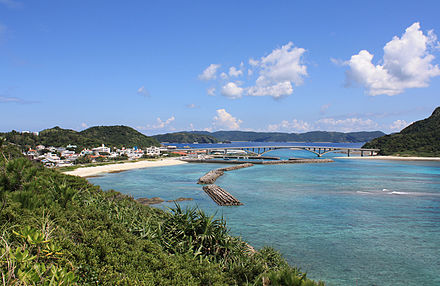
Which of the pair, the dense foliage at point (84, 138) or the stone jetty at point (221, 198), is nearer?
the stone jetty at point (221, 198)

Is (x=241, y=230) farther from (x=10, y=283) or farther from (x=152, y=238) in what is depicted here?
(x=10, y=283)

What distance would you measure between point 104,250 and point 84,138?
138570 millimetres

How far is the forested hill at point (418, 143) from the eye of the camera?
395 ft

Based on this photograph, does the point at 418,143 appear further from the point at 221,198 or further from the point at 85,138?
the point at 85,138

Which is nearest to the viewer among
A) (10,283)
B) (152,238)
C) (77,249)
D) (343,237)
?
(10,283)

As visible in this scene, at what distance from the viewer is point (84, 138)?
432 ft

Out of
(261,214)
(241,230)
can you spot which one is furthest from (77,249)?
(261,214)

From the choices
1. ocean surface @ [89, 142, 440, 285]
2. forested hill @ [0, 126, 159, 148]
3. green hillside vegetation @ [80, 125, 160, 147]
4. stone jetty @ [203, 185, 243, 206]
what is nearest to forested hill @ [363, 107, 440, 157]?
ocean surface @ [89, 142, 440, 285]

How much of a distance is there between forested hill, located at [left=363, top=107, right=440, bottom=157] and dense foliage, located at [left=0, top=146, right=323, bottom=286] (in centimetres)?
13417

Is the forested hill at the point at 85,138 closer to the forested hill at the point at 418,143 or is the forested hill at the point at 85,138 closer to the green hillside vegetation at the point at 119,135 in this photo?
the green hillside vegetation at the point at 119,135

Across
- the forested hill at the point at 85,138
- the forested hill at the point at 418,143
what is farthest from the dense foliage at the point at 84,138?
the forested hill at the point at 418,143

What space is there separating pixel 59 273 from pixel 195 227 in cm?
661

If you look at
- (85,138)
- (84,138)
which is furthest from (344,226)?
(85,138)

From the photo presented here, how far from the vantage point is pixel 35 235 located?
523 centimetres
